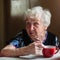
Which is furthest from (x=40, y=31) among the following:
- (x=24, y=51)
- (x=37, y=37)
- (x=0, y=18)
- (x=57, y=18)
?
(x=0, y=18)

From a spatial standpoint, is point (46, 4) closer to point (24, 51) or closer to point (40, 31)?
point (40, 31)

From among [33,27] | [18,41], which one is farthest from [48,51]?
[18,41]

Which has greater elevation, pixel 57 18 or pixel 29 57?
pixel 57 18

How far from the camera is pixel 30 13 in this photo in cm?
163

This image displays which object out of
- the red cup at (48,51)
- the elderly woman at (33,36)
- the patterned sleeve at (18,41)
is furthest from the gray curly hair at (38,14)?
the red cup at (48,51)

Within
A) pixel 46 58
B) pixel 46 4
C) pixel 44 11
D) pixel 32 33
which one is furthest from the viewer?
pixel 46 4

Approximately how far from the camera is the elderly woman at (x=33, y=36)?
4.44 feet

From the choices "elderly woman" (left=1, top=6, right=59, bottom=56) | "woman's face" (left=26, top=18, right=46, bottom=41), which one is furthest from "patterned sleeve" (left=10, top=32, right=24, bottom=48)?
"woman's face" (left=26, top=18, right=46, bottom=41)

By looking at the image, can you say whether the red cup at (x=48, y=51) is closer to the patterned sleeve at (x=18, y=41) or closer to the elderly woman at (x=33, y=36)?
the elderly woman at (x=33, y=36)

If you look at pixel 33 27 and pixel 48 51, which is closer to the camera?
pixel 48 51

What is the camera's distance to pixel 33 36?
5.40ft

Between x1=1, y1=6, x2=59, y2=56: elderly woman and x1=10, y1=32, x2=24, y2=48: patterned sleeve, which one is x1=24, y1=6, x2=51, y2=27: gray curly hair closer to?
x1=1, y1=6, x2=59, y2=56: elderly woman

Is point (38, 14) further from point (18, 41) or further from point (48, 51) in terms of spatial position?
point (48, 51)

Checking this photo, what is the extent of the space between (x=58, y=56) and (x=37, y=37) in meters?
0.37
